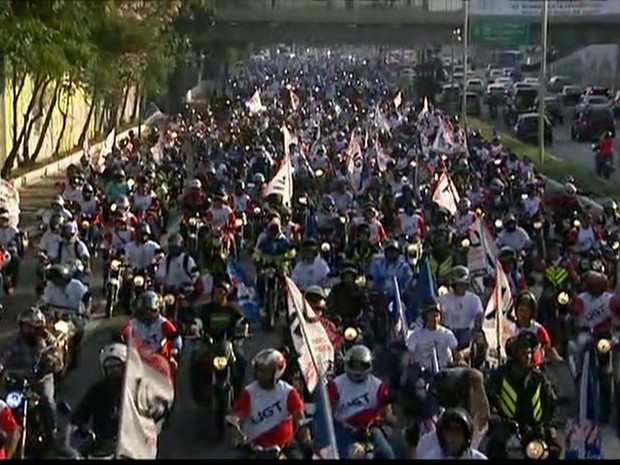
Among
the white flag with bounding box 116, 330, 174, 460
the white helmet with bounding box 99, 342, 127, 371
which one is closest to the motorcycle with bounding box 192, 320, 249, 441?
the white helmet with bounding box 99, 342, 127, 371

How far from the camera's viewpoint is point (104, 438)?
35.5ft

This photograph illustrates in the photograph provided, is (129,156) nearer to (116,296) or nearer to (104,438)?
(116,296)

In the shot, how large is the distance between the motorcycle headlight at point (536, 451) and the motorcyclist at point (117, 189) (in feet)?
59.6

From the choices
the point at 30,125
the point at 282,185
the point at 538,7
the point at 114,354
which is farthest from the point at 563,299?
the point at 538,7

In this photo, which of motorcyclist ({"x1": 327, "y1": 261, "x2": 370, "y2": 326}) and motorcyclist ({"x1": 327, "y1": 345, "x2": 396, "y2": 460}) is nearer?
motorcyclist ({"x1": 327, "y1": 345, "x2": 396, "y2": 460})

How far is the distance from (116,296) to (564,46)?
8063cm

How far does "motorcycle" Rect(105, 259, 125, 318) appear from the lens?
20516 mm

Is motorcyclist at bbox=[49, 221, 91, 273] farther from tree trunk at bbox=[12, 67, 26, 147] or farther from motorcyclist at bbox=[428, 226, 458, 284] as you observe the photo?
tree trunk at bbox=[12, 67, 26, 147]

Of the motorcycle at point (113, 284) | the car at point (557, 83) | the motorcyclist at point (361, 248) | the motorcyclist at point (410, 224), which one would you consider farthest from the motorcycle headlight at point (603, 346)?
the car at point (557, 83)

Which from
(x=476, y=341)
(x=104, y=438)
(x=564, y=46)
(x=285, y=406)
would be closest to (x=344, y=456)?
(x=285, y=406)

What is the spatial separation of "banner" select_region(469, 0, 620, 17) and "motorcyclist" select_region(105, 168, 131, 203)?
119 feet

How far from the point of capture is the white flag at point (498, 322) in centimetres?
1361

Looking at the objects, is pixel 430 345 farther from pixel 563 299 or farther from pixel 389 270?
pixel 389 270

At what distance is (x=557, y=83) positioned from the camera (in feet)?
284
